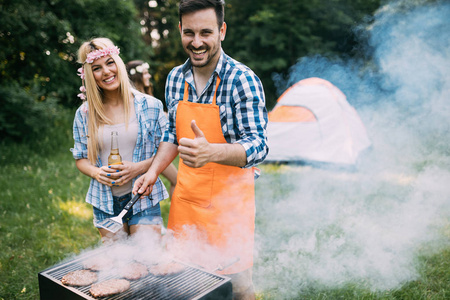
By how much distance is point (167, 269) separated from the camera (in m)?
1.92

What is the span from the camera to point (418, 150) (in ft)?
16.4

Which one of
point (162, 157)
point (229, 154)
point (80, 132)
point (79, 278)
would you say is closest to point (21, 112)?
point (80, 132)

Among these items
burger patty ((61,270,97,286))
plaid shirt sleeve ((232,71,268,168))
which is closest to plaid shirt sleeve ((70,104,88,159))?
burger patty ((61,270,97,286))

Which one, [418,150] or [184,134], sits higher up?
[184,134]

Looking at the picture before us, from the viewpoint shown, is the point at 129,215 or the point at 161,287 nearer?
the point at 161,287

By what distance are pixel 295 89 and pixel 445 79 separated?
3.21 m

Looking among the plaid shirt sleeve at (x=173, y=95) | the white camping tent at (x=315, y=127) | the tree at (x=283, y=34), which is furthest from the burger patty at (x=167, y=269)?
the tree at (x=283, y=34)

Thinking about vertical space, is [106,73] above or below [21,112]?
above

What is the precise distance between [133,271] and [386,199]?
359 centimetres

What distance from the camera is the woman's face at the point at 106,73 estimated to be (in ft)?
7.83

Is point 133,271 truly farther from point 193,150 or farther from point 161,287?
point 193,150

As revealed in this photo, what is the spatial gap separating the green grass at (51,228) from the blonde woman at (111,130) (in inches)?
48.2

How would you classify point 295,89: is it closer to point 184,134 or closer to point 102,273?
point 184,134

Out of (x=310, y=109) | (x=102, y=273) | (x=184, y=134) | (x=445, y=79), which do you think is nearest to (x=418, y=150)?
(x=445, y=79)
